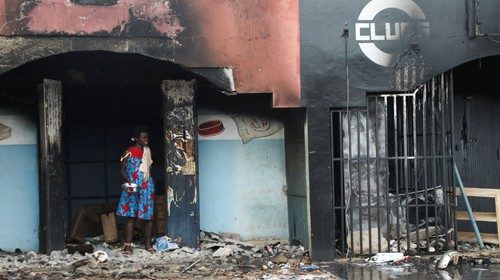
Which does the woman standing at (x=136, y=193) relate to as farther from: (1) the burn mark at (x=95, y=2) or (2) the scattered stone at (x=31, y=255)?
(1) the burn mark at (x=95, y=2)

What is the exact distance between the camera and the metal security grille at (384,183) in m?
9.57

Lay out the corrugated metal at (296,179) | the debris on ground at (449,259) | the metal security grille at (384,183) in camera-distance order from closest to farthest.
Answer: the debris on ground at (449,259), the metal security grille at (384,183), the corrugated metal at (296,179)

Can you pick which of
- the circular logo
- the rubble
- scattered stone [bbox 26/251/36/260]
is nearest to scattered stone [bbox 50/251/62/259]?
the rubble

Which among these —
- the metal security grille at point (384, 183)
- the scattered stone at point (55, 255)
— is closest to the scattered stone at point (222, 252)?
the metal security grille at point (384, 183)

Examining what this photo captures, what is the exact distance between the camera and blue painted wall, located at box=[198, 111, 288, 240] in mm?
10664

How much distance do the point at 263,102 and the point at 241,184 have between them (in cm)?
135

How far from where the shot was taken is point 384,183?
9648mm

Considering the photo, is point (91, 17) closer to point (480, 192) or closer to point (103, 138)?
point (103, 138)

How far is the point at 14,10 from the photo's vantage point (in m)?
8.67

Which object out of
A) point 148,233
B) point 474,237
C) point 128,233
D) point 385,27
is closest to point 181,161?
point 148,233

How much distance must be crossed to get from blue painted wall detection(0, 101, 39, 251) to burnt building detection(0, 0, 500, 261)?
0.02 meters

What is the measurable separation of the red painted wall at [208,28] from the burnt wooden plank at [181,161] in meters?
0.77

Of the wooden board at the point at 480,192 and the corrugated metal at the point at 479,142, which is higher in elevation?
the corrugated metal at the point at 479,142

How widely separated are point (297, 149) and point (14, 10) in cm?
438
